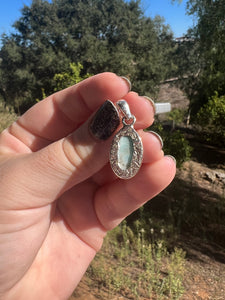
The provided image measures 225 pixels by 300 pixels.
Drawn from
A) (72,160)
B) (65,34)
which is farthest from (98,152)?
(65,34)

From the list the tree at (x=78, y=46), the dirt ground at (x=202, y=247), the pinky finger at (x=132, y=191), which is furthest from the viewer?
the tree at (x=78, y=46)

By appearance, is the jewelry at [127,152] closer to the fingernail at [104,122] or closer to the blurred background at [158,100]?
the fingernail at [104,122]

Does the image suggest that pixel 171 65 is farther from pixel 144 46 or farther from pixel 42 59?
pixel 42 59

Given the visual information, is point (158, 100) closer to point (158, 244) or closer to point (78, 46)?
point (78, 46)

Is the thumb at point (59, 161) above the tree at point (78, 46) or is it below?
below

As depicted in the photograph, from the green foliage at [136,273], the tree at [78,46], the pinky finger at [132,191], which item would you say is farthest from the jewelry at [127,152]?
the tree at [78,46]

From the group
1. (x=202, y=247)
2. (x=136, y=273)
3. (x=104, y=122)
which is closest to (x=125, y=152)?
(x=104, y=122)
